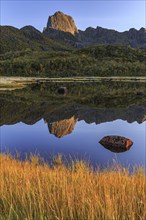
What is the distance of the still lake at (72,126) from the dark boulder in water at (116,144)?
0.31 meters

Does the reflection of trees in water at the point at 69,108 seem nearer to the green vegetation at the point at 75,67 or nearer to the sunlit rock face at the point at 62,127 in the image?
the sunlit rock face at the point at 62,127

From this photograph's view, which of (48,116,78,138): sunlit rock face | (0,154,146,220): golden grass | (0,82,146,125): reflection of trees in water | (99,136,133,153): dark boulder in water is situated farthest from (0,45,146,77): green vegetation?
(0,154,146,220): golden grass

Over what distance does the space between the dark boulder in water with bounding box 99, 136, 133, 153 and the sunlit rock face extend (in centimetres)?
356

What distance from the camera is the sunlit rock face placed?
24217mm

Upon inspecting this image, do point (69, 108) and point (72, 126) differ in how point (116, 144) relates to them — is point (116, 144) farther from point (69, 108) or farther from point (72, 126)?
point (69, 108)

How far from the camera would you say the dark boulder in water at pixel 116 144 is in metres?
19.5

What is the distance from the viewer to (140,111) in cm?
3394

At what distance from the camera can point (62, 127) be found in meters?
26.3

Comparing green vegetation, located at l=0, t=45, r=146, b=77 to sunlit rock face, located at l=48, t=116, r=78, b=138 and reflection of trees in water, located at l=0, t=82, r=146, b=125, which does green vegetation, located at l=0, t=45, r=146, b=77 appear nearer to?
reflection of trees in water, located at l=0, t=82, r=146, b=125

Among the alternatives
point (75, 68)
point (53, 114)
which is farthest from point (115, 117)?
point (75, 68)

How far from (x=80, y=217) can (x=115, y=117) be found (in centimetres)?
2674

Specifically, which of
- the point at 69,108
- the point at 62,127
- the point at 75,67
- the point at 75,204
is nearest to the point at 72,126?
the point at 62,127

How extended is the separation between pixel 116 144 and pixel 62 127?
23.6ft

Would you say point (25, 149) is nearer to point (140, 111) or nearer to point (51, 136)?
point (51, 136)
